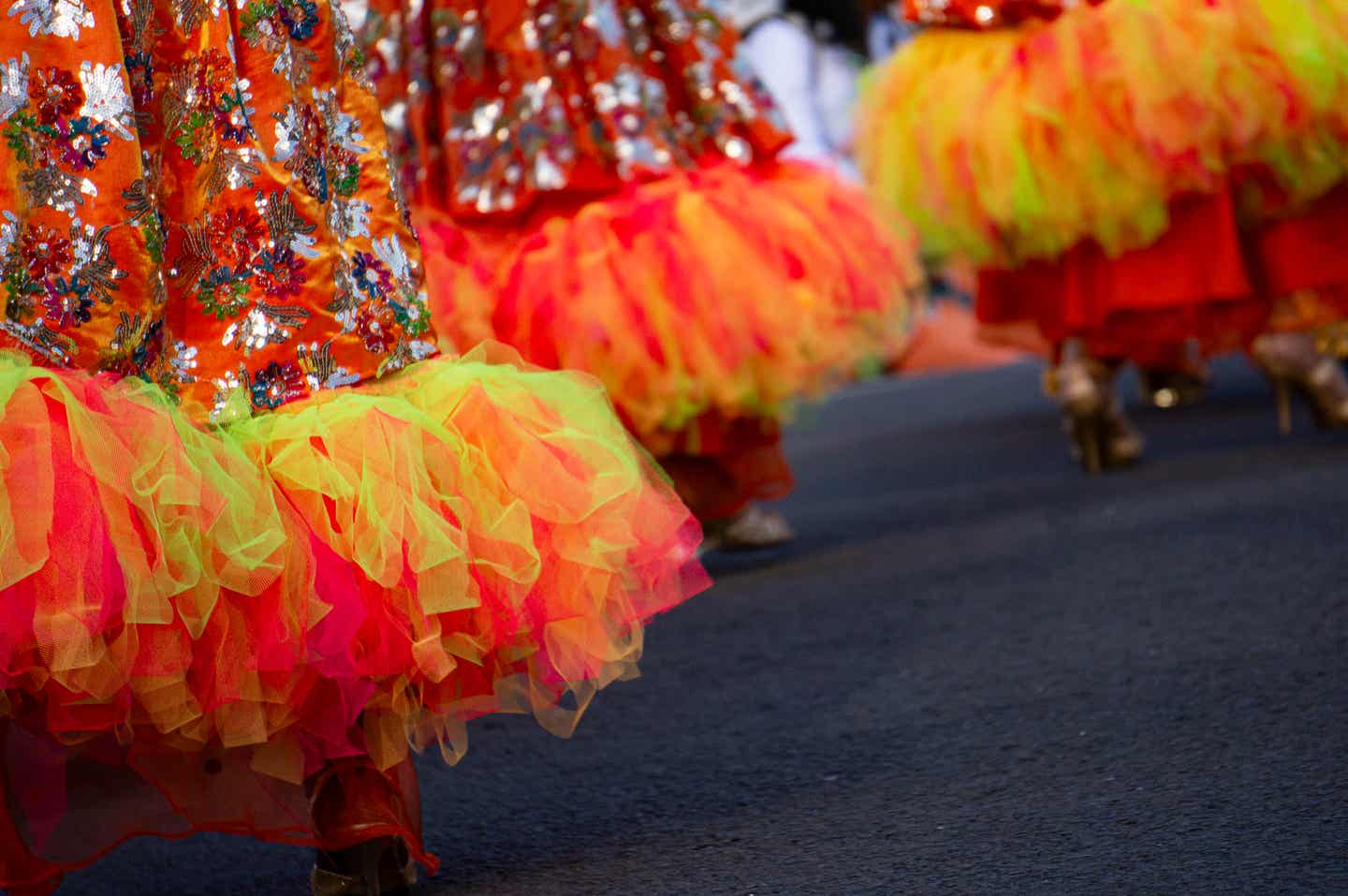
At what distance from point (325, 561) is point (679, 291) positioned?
105 centimetres

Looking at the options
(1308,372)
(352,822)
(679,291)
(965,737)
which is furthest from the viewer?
(1308,372)

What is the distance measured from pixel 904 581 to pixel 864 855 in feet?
3.18

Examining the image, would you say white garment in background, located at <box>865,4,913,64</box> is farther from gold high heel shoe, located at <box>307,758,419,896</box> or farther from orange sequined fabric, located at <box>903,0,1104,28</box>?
gold high heel shoe, located at <box>307,758,419,896</box>

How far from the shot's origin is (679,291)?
203 cm

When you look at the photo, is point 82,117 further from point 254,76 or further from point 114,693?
point 114,693

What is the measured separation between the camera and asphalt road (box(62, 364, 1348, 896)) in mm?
1057

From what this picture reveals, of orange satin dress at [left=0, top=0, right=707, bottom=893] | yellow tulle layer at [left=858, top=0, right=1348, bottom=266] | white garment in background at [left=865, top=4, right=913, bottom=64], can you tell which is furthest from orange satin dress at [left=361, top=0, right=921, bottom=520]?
white garment in background at [left=865, top=4, right=913, bottom=64]

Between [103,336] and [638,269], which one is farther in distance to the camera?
[638,269]

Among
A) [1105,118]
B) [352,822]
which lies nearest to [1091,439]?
[1105,118]

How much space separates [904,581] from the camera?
6.70ft

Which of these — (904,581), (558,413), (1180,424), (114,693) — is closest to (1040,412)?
(1180,424)

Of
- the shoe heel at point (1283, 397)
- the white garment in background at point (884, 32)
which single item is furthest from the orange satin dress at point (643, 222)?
the white garment in background at point (884, 32)

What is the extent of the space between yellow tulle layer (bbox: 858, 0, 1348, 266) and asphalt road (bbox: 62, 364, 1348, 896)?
1.42 ft

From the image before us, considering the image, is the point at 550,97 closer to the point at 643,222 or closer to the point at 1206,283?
the point at 643,222
